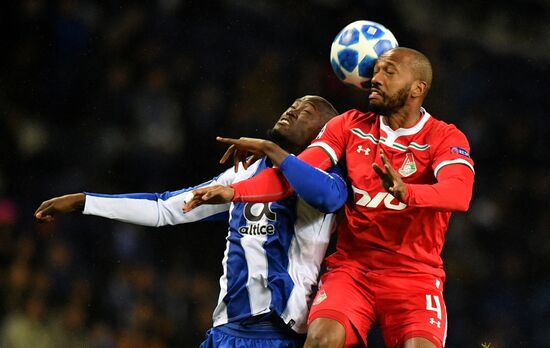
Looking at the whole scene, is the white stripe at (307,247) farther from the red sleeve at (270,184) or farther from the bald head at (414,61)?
the bald head at (414,61)

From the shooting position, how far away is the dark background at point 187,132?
23.5ft

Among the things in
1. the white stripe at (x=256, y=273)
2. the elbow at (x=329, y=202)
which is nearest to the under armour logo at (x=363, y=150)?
the elbow at (x=329, y=202)

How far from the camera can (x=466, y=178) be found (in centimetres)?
362

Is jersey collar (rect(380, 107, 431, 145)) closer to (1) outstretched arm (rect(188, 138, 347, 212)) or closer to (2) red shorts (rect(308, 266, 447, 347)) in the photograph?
(1) outstretched arm (rect(188, 138, 347, 212))

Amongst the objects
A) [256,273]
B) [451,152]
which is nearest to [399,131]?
[451,152]

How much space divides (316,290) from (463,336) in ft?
14.0

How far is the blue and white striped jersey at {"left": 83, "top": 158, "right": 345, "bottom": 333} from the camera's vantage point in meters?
3.93

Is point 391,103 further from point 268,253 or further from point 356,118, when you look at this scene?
point 268,253

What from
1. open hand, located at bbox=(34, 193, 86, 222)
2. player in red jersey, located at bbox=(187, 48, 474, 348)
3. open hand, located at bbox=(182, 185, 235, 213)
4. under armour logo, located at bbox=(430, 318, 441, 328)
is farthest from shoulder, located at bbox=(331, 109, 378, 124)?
open hand, located at bbox=(34, 193, 86, 222)

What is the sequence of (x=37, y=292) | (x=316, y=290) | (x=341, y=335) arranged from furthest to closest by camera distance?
(x=37, y=292)
(x=316, y=290)
(x=341, y=335)

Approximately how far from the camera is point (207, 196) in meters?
3.49

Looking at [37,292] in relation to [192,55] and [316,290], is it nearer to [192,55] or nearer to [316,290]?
[192,55]

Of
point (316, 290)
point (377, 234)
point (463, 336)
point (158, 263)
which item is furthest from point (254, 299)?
point (463, 336)

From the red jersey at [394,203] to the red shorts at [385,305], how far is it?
6 cm
